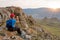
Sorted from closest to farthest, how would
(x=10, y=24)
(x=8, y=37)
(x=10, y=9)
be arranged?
(x=10, y=24), (x=8, y=37), (x=10, y=9)

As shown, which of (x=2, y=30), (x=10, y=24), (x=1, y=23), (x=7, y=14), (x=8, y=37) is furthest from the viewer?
(x=7, y=14)

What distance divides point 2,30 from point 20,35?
2.14 m

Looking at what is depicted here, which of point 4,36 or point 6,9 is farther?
point 6,9

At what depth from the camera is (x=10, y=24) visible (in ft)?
66.2

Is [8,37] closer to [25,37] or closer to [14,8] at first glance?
[25,37]

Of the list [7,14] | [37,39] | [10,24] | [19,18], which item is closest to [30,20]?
[19,18]

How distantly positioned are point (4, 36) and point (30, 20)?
16449 millimetres

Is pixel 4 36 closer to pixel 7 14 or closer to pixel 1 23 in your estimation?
pixel 1 23

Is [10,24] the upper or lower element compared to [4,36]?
upper

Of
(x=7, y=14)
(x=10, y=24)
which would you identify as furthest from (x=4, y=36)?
(x=7, y=14)

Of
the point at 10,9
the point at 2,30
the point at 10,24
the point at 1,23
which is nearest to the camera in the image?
the point at 10,24

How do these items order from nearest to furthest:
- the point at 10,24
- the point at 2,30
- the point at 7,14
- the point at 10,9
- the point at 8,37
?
1. the point at 10,24
2. the point at 8,37
3. the point at 2,30
4. the point at 7,14
5. the point at 10,9

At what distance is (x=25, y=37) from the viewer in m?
26.7

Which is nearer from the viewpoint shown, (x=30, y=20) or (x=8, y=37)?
(x=8, y=37)
